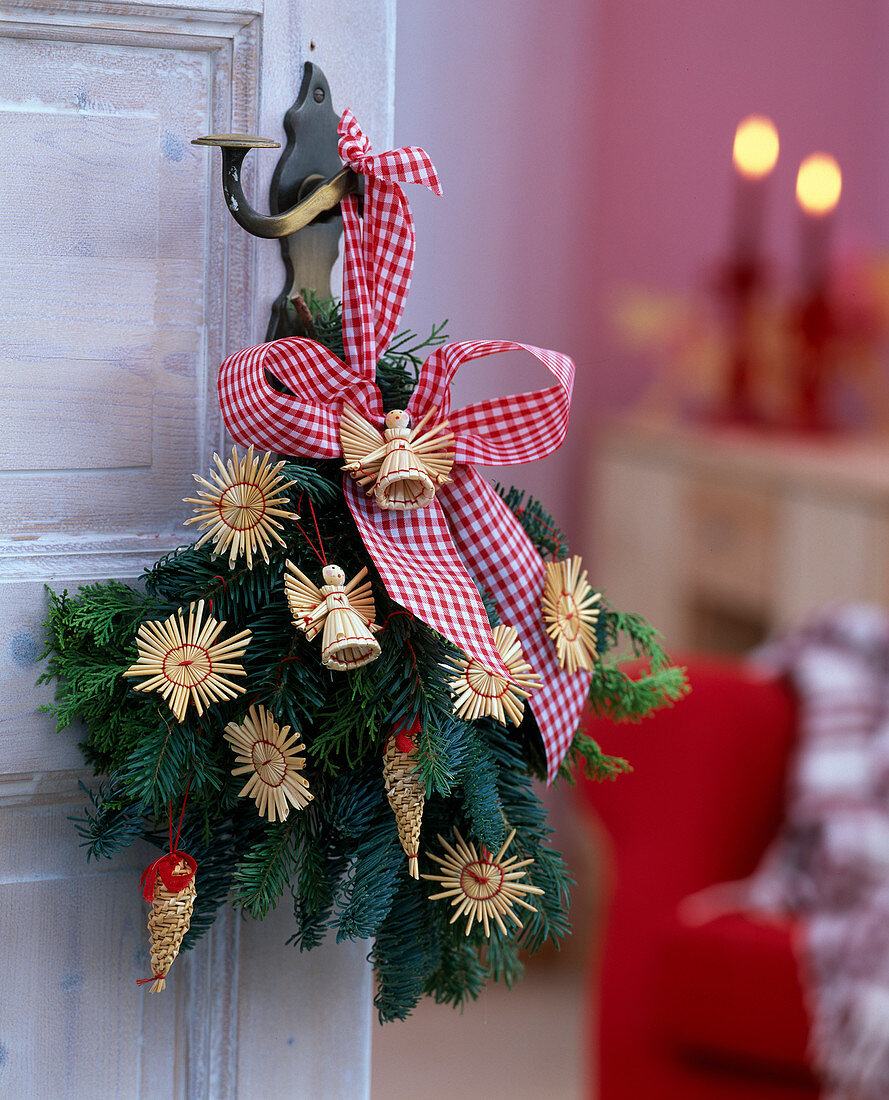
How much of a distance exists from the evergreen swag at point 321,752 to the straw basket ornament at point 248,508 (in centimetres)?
1

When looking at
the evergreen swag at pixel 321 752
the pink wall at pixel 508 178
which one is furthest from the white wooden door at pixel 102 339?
the pink wall at pixel 508 178

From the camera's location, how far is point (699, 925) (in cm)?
109

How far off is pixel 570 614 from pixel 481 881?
0.40 feet

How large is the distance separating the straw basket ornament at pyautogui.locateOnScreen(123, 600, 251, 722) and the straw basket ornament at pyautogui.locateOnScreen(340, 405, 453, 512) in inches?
3.1

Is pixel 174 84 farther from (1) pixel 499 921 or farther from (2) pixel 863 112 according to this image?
(2) pixel 863 112

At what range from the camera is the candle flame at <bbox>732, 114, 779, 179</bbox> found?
5.99 ft

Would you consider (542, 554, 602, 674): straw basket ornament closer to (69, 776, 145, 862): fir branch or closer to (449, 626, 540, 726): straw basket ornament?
(449, 626, 540, 726): straw basket ornament

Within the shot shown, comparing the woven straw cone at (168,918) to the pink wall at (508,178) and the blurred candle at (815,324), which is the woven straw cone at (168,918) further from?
the blurred candle at (815,324)

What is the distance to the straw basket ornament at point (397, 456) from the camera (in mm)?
447

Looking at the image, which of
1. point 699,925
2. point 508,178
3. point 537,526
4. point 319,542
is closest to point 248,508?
point 319,542

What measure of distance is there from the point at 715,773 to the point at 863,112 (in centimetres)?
124

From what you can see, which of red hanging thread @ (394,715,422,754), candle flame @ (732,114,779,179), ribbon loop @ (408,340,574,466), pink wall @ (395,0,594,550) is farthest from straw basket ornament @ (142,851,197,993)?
candle flame @ (732,114,779,179)

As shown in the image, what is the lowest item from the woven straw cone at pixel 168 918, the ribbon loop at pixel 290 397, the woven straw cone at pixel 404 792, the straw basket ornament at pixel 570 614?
the woven straw cone at pixel 168 918

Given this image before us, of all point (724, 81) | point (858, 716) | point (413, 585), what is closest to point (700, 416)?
point (724, 81)
